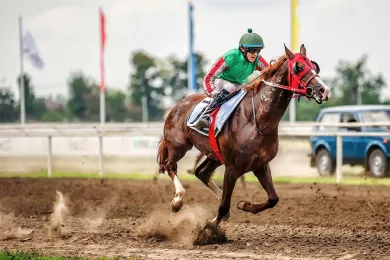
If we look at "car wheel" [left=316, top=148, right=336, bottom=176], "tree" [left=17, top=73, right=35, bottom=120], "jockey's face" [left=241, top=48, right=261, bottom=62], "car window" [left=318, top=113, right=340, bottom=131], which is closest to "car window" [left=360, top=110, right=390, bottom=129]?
"car window" [left=318, top=113, right=340, bottom=131]

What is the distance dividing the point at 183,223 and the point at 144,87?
5248 centimetres

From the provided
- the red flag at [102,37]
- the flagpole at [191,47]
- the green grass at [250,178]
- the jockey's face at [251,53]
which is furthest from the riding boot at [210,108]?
the red flag at [102,37]

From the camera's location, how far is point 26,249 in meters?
8.53

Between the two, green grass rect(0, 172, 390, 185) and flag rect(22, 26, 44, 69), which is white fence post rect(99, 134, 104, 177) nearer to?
green grass rect(0, 172, 390, 185)

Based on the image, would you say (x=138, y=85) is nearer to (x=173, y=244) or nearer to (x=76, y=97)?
(x=76, y=97)

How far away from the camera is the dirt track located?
8258mm

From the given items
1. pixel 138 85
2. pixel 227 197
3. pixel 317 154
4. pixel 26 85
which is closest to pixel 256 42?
pixel 227 197

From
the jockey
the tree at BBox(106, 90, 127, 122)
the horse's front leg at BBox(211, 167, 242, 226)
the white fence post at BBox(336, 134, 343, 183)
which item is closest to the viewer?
the horse's front leg at BBox(211, 167, 242, 226)

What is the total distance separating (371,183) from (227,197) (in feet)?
25.0

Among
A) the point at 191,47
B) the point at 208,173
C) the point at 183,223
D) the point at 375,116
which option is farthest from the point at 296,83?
the point at 191,47

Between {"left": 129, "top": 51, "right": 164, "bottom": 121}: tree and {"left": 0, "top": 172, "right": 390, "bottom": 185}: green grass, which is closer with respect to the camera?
{"left": 0, "top": 172, "right": 390, "bottom": 185}: green grass

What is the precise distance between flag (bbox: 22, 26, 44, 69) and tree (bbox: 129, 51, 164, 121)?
23626 millimetres

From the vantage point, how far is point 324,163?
1758 cm

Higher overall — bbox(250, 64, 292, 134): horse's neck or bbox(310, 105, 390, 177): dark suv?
bbox(250, 64, 292, 134): horse's neck
